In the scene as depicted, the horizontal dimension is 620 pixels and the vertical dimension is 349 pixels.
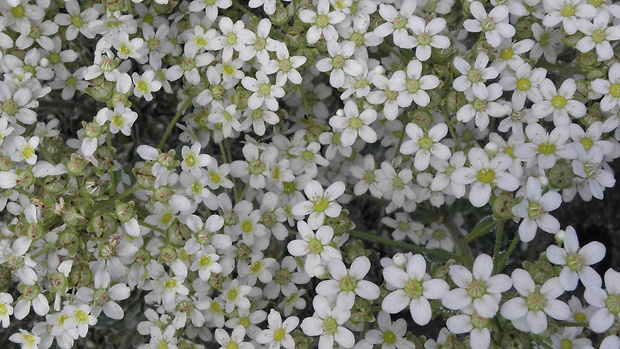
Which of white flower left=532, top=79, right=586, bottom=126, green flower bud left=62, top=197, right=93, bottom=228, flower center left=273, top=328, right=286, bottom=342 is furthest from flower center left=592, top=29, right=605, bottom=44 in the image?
green flower bud left=62, top=197, right=93, bottom=228

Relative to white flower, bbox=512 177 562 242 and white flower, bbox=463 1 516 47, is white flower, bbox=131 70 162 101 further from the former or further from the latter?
white flower, bbox=512 177 562 242

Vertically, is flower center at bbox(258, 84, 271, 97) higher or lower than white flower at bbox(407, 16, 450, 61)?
lower

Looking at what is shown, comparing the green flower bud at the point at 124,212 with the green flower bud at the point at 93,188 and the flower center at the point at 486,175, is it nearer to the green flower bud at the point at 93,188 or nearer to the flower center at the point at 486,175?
the green flower bud at the point at 93,188

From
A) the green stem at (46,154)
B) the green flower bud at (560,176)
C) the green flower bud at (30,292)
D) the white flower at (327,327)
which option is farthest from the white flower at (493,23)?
the green flower bud at (30,292)

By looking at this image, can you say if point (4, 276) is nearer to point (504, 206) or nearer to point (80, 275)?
point (80, 275)

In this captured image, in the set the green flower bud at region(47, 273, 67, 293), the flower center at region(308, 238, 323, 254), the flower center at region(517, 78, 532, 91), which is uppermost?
the flower center at region(517, 78, 532, 91)

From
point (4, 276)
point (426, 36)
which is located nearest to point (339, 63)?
point (426, 36)
